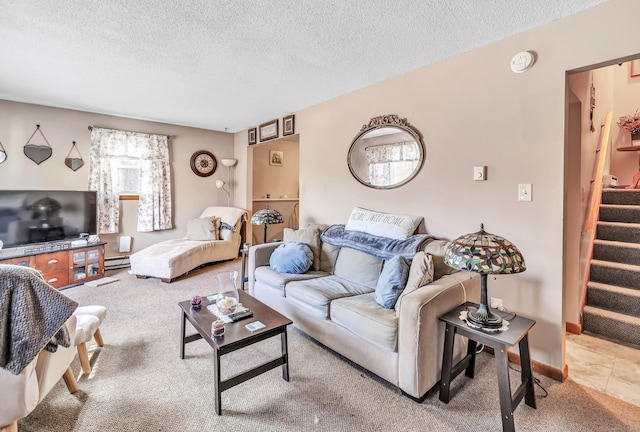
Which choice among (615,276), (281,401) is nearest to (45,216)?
(281,401)

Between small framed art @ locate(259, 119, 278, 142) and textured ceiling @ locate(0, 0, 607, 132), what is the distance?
1005mm

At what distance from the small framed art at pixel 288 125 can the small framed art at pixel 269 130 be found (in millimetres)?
229

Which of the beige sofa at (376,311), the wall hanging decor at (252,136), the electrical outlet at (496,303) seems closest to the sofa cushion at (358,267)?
the beige sofa at (376,311)

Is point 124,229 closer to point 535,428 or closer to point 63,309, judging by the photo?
point 63,309

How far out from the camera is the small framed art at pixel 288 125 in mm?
4207

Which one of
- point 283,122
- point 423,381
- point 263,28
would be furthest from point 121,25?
point 423,381

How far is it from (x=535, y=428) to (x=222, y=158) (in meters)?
5.61

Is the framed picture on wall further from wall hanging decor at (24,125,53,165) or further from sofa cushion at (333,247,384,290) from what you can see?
sofa cushion at (333,247,384,290)

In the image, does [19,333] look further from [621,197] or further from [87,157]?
[621,197]

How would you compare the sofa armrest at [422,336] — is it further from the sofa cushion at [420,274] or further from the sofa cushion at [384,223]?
the sofa cushion at [384,223]

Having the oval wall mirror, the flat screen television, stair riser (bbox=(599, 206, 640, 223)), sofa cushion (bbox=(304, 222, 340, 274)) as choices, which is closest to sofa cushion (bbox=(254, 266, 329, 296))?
sofa cushion (bbox=(304, 222, 340, 274))

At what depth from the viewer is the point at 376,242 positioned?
2.62 metres

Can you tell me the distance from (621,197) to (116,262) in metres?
6.77

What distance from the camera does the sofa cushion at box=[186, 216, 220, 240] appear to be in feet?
15.8
